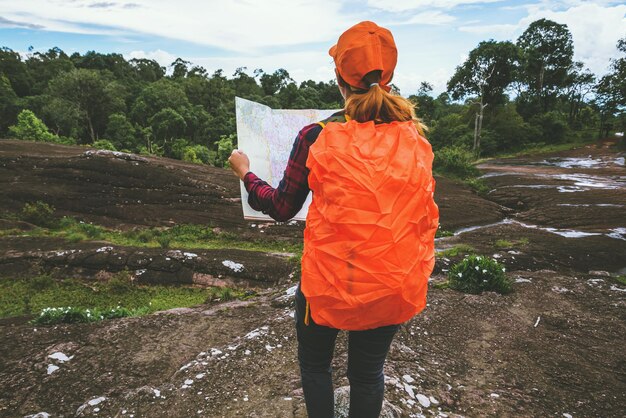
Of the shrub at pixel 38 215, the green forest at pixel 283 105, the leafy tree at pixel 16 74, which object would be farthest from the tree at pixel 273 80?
the shrub at pixel 38 215

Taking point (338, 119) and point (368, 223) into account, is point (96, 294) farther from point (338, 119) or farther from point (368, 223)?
point (368, 223)

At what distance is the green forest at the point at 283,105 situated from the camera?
103 feet

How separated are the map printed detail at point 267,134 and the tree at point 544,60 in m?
39.3

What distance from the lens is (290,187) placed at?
4.97 feet

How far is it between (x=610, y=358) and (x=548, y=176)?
20.2 m

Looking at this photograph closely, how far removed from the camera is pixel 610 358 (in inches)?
150

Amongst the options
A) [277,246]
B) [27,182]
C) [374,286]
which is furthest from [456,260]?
[27,182]

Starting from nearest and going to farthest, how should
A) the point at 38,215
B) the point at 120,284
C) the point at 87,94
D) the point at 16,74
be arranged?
1. the point at 120,284
2. the point at 38,215
3. the point at 87,94
4. the point at 16,74

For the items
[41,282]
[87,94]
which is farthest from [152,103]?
[41,282]

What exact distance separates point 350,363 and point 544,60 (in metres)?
45.0

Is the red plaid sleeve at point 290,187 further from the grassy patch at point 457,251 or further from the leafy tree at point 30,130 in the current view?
the leafy tree at point 30,130

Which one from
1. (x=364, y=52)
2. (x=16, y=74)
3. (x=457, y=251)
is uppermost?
(x=16, y=74)

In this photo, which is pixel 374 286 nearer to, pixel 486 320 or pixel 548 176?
pixel 486 320

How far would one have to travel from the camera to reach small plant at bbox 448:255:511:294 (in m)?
5.44
